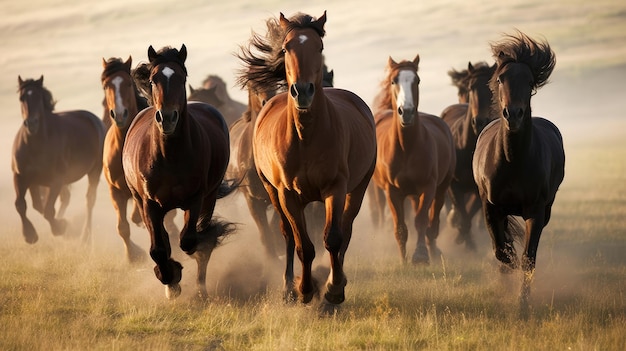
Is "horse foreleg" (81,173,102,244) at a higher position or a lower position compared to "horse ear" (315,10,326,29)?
lower

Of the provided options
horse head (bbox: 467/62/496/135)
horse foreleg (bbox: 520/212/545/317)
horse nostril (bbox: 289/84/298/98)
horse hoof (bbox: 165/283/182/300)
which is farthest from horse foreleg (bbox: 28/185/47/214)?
horse foreleg (bbox: 520/212/545/317)

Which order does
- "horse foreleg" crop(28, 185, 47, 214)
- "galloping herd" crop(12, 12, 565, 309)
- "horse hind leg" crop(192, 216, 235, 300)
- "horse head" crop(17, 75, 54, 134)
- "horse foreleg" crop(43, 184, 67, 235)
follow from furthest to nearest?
"horse foreleg" crop(28, 185, 47, 214) < "horse foreleg" crop(43, 184, 67, 235) < "horse head" crop(17, 75, 54, 134) < "horse hind leg" crop(192, 216, 235, 300) < "galloping herd" crop(12, 12, 565, 309)

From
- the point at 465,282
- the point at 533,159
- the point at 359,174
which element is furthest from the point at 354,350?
the point at 465,282

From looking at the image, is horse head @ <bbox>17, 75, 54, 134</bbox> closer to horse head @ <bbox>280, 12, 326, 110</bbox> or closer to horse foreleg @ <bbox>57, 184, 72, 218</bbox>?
horse foreleg @ <bbox>57, 184, 72, 218</bbox>

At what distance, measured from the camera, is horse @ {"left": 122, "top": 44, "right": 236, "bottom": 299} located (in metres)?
8.03

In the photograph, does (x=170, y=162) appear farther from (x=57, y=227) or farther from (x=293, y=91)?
(x=57, y=227)

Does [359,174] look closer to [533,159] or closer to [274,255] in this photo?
[533,159]

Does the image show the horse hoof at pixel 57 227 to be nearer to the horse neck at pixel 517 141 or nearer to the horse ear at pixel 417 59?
the horse ear at pixel 417 59

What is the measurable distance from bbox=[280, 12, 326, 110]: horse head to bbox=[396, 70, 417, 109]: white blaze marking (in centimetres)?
406

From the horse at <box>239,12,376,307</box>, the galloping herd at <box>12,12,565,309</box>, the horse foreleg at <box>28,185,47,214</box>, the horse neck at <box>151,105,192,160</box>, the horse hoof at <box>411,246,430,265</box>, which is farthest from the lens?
the horse foreleg at <box>28,185,47,214</box>

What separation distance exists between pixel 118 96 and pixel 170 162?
3.21 m

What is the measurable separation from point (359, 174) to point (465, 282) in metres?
2.70

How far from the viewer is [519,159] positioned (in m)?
8.75

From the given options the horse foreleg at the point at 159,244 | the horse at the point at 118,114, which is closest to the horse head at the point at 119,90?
the horse at the point at 118,114
